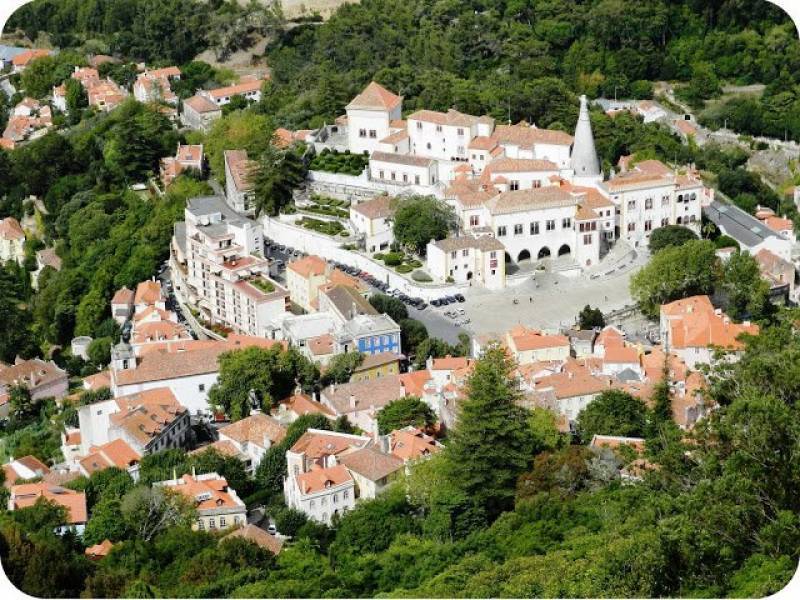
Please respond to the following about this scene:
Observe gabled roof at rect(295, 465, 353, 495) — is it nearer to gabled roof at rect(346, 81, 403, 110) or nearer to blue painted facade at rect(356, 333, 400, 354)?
blue painted facade at rect(356, 333, 400, 354)

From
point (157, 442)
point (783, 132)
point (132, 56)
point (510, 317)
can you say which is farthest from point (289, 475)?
point (132, 56)

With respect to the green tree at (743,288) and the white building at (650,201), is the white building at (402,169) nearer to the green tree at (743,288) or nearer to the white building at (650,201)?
the white building at (650,201)

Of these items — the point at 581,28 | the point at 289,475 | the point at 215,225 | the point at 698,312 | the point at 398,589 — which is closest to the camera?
the point at 398,589

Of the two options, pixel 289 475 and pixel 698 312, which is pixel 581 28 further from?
pixel 289 475

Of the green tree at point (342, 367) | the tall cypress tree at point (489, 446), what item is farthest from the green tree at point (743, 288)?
the tall cypress tree at point (489, 446)

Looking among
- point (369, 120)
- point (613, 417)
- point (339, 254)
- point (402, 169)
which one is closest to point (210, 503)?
point (613, 417)

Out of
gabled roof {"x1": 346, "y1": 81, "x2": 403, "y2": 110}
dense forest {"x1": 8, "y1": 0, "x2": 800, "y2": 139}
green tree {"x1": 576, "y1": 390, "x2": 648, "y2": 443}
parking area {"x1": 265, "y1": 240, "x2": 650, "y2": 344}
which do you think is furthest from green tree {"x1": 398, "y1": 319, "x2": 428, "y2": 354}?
dense forest {"x1": 8, "y1": 0, "x2": 800, "y2": 139}
